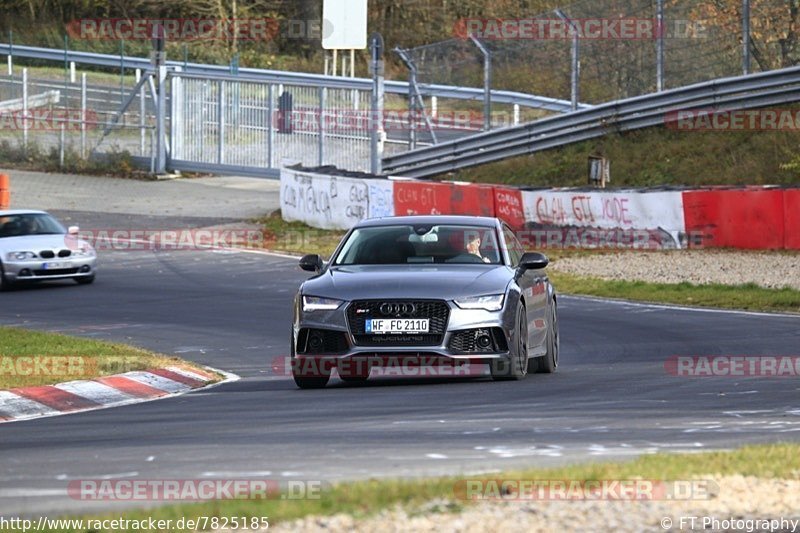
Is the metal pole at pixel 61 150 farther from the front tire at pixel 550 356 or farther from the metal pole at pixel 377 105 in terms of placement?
the front tire at pixel 550 356

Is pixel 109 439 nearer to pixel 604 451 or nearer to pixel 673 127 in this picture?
pixel 604 451

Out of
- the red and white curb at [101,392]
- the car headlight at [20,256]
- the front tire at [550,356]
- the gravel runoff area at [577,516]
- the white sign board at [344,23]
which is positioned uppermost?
the white sign board at [344,23]

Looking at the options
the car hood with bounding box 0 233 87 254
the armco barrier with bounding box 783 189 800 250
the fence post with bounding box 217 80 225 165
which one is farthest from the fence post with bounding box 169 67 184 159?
the armco barrier with bounding box 783 189 800 250

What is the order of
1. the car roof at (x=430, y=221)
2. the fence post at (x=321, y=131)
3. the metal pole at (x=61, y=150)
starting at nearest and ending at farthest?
1. the car roof at (x=430, y=221)
2. the fence post at (x=321, y=131)
3. the metal pole at (x=61, y=150)

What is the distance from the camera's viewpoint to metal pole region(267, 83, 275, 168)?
40500 mm

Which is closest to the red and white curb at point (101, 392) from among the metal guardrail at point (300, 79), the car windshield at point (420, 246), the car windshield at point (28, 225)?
the car windshield at point (420, 246)

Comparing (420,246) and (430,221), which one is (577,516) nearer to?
(420,246)

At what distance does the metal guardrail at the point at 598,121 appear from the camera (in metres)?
30.1

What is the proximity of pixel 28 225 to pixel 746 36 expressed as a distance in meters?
13.0

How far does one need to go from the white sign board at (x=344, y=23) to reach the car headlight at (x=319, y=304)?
22054 millimetres

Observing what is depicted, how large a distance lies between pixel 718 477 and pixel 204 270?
2113cm

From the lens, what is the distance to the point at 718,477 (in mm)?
7613

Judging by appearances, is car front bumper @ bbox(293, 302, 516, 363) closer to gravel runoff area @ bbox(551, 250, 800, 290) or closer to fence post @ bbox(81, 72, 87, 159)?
gravel runoff area @ bbox(551, 250, 800, 290)

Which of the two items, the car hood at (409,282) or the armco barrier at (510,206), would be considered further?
the armco barrier at (510,206)
